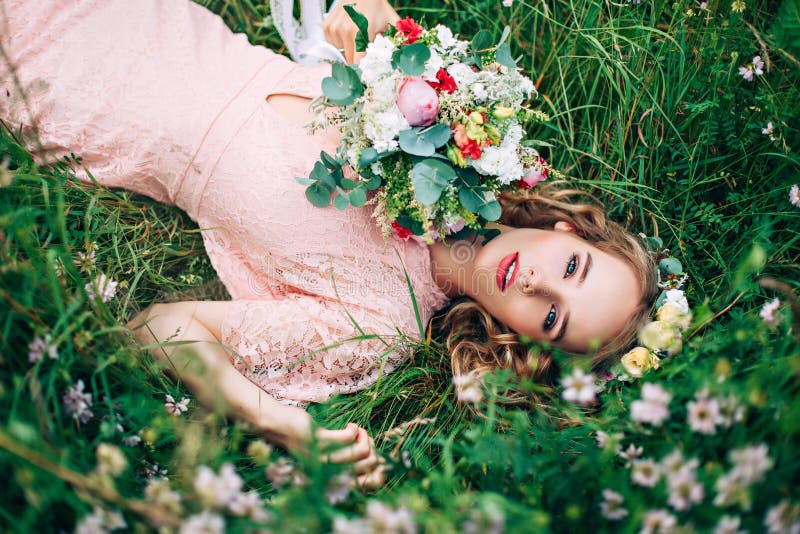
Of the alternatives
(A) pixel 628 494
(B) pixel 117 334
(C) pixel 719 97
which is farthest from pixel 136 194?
(C) pixel 719 97

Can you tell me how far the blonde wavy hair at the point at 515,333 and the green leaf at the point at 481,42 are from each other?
1.10m

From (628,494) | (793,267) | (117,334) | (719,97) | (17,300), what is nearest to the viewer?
(628,494)

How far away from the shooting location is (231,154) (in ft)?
8.76

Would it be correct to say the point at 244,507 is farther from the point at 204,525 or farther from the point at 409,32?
the point at 409,32

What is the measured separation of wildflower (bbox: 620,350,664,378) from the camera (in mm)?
2619

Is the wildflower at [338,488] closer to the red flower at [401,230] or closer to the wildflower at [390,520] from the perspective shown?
the wildflower at [390,520]

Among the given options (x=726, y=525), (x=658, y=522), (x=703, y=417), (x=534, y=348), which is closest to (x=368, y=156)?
(x=534, y=348)

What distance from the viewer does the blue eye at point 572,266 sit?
269cm

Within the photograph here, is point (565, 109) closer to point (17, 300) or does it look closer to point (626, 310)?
point (626, 310)

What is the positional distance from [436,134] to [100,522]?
5.71 feet

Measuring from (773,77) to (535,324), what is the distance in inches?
74.0

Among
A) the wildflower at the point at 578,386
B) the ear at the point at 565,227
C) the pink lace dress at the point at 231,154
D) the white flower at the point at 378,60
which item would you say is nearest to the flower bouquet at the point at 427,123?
the white flower at the point at 378,60

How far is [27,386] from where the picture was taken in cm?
187

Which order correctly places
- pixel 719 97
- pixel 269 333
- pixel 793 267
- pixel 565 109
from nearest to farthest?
1. pixel 269 333
2. pixel 793 267
3. pixel 719 97
4. pixel 565 109
